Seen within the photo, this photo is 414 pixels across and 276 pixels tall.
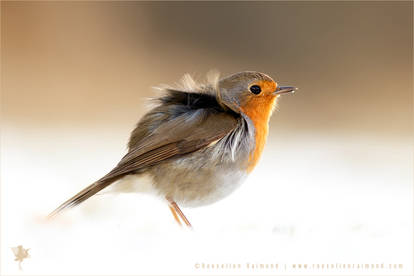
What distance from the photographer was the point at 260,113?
2299mm

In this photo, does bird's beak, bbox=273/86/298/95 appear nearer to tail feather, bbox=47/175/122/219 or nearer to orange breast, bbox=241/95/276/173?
orange breast, bbox=241/95/276/173

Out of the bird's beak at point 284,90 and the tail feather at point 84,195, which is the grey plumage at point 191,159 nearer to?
the tail feather at point 84,195

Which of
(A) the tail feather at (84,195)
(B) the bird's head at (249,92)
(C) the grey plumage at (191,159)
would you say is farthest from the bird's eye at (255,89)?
(A) the tail feather at (84,195)

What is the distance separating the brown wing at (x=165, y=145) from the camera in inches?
83.0

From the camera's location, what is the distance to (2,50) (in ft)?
14.4

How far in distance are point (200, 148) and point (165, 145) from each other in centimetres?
13

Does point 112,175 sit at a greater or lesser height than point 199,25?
lesser

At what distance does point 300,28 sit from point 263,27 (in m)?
0.32

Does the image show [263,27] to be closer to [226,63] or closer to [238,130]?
[226,63]

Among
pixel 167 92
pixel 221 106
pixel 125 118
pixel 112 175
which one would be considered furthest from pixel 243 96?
pixel 125 118

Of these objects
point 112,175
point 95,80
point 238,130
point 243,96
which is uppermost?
point 95,80

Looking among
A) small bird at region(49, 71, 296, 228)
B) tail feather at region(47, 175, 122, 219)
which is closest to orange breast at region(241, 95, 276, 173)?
small bird at region(49, 71, 296, 228)

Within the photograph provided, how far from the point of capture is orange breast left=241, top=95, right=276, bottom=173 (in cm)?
225

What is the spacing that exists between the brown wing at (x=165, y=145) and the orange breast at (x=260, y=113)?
0.36ft
